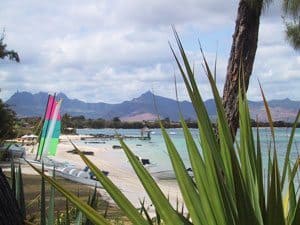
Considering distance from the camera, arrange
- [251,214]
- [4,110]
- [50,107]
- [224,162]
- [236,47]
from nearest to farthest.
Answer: [251,214], [224,162], [236,47], [50,107], [4,110]

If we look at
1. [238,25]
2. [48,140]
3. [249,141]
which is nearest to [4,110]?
[48,140]

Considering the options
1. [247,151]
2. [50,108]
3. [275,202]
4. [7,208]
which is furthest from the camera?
[50,108]

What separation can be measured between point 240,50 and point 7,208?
4.11 meters

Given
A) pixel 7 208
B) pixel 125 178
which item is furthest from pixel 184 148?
pixel 7 208

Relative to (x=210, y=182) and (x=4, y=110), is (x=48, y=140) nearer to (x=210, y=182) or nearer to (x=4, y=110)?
(x=4, y=110)

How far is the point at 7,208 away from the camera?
1719 millimetres

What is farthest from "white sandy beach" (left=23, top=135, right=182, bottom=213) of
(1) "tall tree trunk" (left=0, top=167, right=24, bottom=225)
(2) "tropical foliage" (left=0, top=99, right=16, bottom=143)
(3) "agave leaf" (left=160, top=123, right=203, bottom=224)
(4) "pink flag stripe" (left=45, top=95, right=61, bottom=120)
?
(2) "tropical foliage" (left=0, top=99, right=16, bottom=143)

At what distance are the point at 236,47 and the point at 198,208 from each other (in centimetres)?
447

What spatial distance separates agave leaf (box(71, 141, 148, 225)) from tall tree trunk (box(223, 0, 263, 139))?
412cm

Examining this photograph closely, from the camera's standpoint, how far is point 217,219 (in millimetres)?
1308

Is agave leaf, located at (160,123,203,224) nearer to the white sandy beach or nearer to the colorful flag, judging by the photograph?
the white sandy beach

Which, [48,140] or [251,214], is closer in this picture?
[251,214]

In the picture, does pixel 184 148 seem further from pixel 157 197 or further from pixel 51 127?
pixel 157 197

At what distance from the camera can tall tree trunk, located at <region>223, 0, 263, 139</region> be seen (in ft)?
17.9
